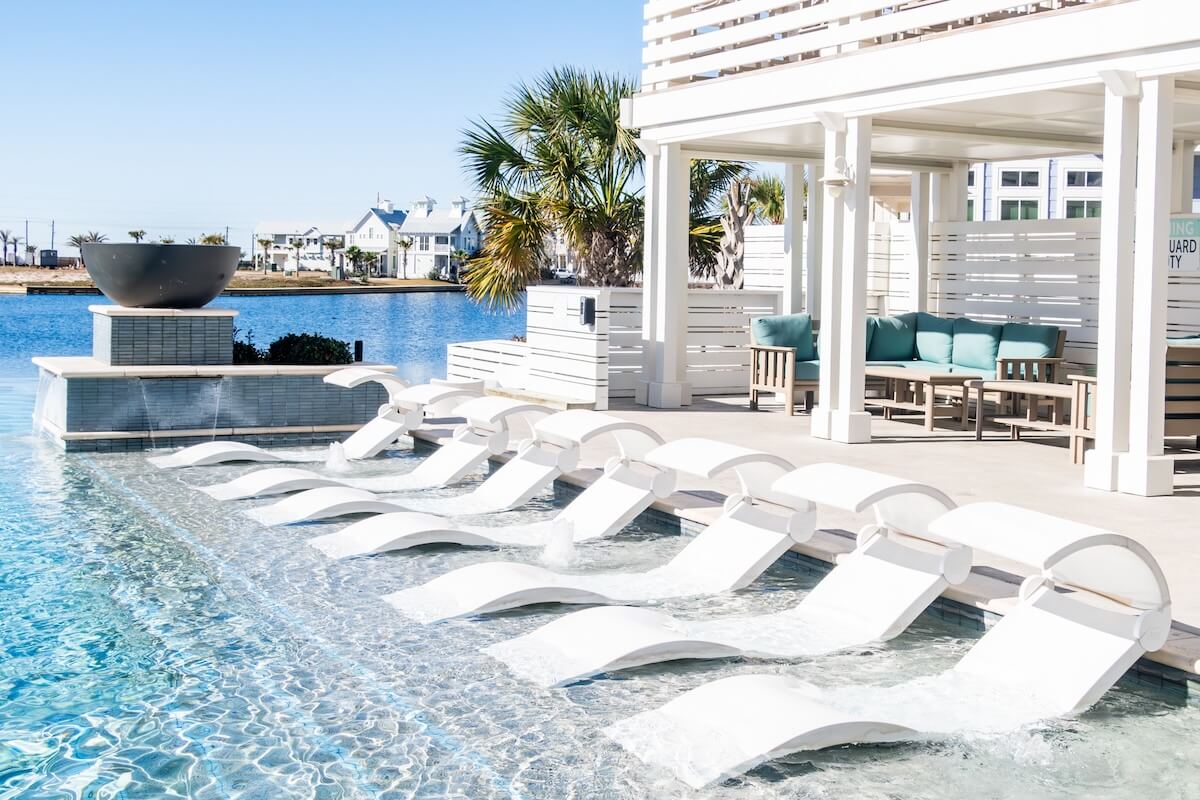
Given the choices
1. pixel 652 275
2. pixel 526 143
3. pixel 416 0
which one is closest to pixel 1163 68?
pixel 652 275

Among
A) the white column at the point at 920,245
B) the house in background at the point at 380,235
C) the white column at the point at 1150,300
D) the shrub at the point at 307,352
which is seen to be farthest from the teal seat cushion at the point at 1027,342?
the house in background at the point at 380,235

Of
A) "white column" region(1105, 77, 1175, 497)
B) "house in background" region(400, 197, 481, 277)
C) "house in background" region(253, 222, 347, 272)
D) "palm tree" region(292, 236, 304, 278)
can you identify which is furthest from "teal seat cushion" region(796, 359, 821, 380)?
"house in background" region(253, 222, 347, 272)

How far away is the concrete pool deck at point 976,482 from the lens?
646 cm

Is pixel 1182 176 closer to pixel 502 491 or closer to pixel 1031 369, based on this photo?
pixel 1031 369

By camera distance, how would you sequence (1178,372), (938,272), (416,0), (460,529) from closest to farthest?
(460,529) → (1178,372) → (938,272) → (416,0)

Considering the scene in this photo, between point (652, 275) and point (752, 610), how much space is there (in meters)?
8.00

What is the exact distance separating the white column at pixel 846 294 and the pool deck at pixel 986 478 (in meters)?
0.29

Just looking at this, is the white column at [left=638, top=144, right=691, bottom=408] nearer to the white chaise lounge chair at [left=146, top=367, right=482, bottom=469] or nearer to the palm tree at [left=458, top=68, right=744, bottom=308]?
the white chaise lounge chair at [left=146, top=367, right=482, bottom=469]

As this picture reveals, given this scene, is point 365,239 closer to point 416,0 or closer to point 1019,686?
point 416,0

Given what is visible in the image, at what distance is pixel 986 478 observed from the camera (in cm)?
971

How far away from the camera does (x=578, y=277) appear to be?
19828mm

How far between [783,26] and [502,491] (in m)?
5.41

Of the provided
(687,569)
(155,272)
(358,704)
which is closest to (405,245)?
(155,272)

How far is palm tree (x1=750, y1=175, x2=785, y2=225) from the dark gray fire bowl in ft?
63.6
